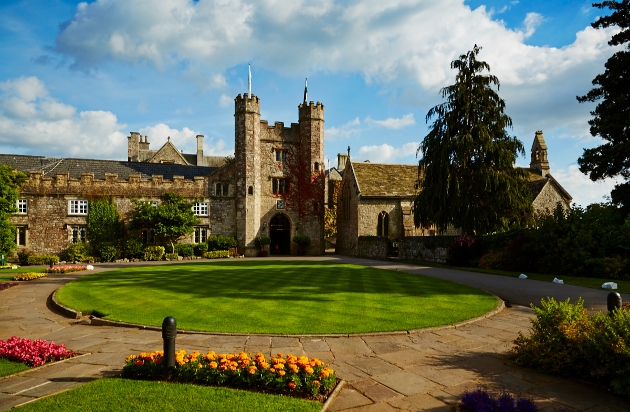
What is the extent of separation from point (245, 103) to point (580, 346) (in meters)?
36.9

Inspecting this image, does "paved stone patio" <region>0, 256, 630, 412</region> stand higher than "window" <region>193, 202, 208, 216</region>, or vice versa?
"window" <region>193, 202, 208, 216</region>

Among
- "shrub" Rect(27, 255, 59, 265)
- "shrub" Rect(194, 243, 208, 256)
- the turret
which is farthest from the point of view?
the turret

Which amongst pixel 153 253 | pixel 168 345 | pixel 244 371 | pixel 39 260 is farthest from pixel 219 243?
pixel 244 371

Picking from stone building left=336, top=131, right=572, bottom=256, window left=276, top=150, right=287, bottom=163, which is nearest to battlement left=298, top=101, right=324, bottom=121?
window left=276, top=150, right=287, bottom=163

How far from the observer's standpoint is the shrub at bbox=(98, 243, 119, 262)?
3322cm

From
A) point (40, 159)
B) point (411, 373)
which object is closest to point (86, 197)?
point (40, 159)

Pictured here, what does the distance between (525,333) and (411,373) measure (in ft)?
12.6

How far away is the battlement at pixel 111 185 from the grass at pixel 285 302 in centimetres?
2022

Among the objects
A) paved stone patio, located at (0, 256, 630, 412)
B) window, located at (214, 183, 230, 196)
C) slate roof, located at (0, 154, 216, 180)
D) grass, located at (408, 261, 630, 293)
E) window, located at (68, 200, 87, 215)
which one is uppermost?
slate roof, located at (0, 154, 216, 180)

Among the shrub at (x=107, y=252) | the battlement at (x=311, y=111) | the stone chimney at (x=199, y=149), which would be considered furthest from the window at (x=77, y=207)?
the stone chimney at (x=199, y=149)

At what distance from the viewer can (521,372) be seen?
6215 millimetres

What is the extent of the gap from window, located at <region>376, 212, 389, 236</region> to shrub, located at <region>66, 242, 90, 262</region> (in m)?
26.0

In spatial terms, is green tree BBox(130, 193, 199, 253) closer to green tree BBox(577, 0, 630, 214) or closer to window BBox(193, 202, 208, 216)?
window BBox(193, 202, 208, 216)

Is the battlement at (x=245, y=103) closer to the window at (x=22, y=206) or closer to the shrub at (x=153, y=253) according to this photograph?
the shrub at (x=153, y=253)
